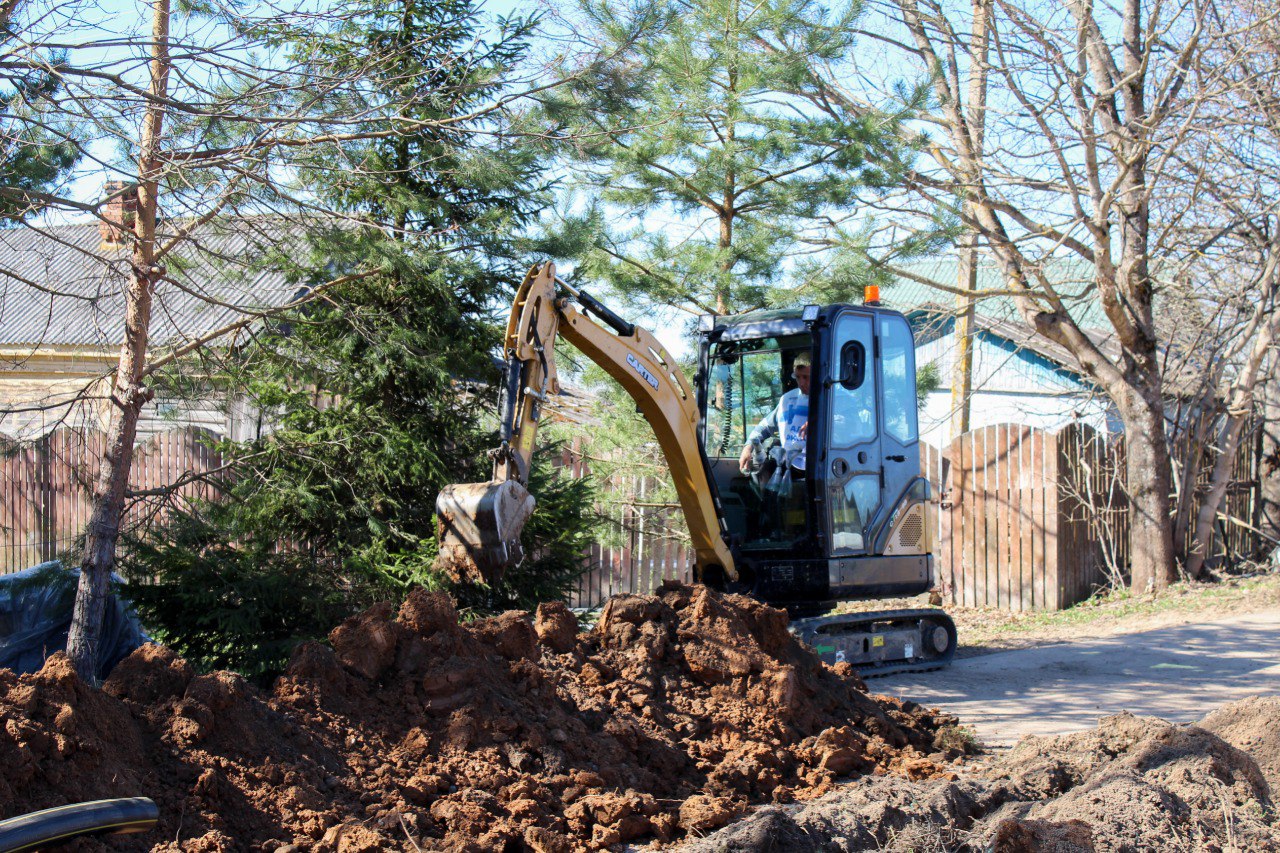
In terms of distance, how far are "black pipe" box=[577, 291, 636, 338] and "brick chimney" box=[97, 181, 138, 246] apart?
2.86m

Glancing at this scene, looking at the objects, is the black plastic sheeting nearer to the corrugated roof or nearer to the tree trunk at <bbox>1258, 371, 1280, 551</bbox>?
the corrugated roof

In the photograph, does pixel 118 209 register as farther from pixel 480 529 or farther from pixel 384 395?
pixel 480 529

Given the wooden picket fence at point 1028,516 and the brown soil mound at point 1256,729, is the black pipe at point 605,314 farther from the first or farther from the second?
the wooden picket fence at point 1028,516

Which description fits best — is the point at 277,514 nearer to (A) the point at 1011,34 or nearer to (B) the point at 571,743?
(B) the point at 571,743

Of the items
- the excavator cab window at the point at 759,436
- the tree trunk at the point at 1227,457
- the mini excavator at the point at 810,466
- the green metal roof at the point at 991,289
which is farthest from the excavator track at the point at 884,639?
the tree trunk at the point at 1227,457

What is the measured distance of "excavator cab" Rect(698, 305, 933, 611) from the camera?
9.09 metres

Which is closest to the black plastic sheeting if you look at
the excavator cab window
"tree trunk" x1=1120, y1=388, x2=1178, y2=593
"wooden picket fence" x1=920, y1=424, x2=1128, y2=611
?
the excavator cab window

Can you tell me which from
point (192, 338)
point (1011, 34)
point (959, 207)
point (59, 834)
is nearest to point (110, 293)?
point (192, 338)

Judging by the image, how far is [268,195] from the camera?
22.8 ft

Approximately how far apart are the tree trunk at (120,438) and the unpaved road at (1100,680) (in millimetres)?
5685

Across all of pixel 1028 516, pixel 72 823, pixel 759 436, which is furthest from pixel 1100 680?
→ pixel 72 823

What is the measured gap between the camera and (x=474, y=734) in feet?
17.2

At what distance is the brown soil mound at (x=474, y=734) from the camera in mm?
4281

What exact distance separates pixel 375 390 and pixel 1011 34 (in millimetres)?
8709
